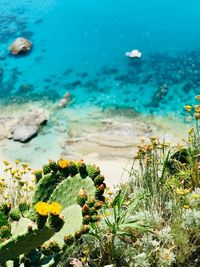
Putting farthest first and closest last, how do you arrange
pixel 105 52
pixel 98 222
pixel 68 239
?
pixel 105 52
pixel 98 222
pixel 68 239

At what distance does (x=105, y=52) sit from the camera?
46.2 feet

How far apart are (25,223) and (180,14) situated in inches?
547

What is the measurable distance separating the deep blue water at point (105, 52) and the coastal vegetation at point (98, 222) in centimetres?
644

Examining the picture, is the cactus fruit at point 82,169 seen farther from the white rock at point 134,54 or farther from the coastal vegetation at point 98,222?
the white rock at point 134,54

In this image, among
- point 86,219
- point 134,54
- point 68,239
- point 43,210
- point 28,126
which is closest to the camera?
point 43,210

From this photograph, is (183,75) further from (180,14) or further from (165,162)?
(165,162)

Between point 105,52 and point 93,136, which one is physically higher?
point 105,52

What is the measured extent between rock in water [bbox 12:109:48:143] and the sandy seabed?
112mm

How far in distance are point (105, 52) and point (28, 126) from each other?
4144 mm

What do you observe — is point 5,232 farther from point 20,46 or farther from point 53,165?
point 20,46

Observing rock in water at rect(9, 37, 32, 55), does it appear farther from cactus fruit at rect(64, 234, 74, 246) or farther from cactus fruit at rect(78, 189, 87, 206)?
cactus fruit at rect(64, 234, 74, 246)

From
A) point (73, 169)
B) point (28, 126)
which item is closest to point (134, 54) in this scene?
point (28, 126)

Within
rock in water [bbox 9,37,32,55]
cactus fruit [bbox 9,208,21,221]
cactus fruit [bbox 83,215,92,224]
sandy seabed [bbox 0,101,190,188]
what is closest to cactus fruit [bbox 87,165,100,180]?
cactus fruit [bbox 83,215,92,224]

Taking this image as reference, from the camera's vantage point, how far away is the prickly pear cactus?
10.7 ft
